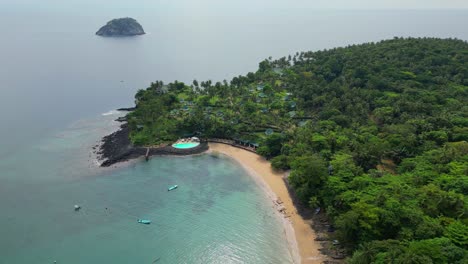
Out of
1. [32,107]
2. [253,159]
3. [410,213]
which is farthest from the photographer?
[32,107]

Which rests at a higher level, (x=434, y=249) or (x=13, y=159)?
(x=434, y=249)

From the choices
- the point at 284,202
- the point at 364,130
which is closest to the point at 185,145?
the point at 284,202

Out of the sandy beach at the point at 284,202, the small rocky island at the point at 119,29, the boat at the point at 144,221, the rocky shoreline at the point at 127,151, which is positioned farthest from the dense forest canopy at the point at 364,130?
the small rocky island at the point at 119,29

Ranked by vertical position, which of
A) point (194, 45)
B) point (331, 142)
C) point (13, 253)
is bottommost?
point (13, 253)

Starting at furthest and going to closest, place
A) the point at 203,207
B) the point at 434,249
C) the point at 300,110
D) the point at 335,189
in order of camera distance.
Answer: the point at 300,110 < the point at 203,207 < the point at 335,189 < the point at 434,249

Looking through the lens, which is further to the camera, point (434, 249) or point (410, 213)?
point (410, 213)

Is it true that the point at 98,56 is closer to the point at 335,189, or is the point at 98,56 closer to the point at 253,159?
the point at 253,159

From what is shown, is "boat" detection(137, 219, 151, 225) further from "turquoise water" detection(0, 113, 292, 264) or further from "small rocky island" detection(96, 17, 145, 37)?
"small rocky island" detection(96, 17, 145, 37)

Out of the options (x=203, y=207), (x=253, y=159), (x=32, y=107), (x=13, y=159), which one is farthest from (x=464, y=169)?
(x=32, y=107)
